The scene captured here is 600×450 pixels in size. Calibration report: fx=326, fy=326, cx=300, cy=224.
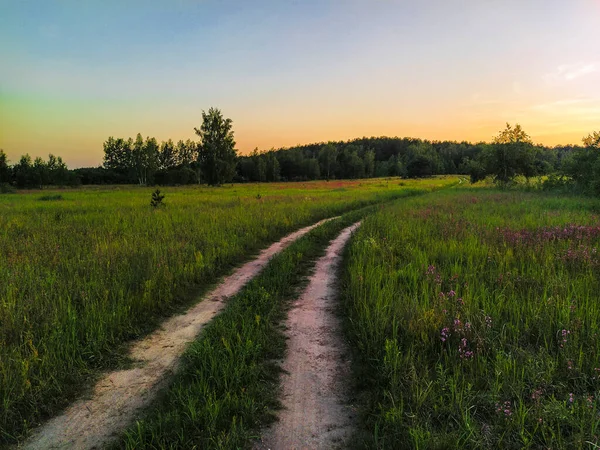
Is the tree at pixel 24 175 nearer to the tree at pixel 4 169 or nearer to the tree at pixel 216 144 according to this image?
the tree at pixel 4 169

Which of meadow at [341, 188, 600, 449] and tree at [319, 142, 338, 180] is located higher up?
tree at [319, 142, 338, 180]

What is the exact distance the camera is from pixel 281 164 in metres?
145

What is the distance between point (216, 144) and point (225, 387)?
77.8 m

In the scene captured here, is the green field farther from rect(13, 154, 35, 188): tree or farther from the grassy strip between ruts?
rect(13, 154, 35, 188): tree

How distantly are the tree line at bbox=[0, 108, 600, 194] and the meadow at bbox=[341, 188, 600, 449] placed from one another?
2607 centimetres

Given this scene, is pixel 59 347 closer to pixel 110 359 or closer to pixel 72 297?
pixel 110 359

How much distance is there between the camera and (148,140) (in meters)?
112

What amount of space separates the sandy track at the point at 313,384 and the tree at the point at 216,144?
240ft

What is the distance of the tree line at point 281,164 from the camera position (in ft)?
123

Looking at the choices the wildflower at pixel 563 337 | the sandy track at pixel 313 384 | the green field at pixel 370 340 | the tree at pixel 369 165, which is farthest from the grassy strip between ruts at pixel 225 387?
the tree at pixel 369 165

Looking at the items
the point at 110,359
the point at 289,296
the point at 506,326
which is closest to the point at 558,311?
the point at 506,326

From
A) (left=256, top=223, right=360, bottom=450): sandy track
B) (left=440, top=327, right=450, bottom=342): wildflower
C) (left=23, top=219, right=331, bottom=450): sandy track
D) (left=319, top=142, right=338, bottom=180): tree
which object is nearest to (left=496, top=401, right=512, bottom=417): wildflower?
(left=440, top=327, right=450, bottom=342): wildflower

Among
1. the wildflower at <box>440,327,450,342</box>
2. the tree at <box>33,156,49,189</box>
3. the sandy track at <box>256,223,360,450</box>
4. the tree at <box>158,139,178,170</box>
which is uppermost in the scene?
the tree at <box>158,139,178,170</box>

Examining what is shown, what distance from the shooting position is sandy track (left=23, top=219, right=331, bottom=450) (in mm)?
3320
